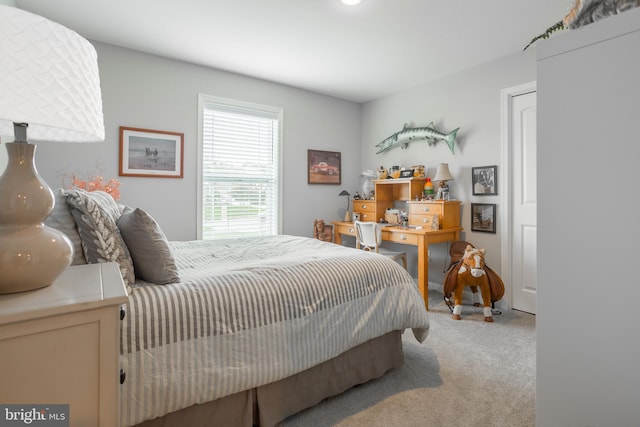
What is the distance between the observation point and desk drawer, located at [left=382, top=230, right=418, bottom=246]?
10.9ft

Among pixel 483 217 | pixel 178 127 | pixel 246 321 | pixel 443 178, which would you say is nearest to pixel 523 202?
pixel 483 217

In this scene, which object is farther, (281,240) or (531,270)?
(531,270)

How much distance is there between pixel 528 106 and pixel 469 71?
0.77 metres

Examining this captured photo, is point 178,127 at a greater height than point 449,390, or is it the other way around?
point 178,127

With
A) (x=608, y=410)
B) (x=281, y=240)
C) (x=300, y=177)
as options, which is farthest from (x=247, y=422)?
(x=300, y=177)

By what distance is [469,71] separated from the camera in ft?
11.6

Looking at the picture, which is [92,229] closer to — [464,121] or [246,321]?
[246,321]

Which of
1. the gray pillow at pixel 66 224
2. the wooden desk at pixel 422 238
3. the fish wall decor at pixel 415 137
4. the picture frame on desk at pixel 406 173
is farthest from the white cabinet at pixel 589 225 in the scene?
the picture frame on desk at pixel 406 173

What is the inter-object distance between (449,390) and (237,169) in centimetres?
300

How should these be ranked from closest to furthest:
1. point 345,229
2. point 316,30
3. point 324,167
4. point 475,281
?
point 316,30 < point 475,281 < point 345,229 < point 324,167

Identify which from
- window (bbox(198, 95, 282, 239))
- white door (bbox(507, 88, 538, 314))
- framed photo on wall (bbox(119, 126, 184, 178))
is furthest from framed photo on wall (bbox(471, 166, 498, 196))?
framed photo on wall (bbox(119, 126, 184, 178))

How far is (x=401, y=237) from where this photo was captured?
137 inches

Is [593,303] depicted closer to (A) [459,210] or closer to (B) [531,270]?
(B) [531,270]

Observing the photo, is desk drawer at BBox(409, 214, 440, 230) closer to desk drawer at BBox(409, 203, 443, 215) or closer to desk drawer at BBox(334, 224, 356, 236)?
desk drawer at BBox(409, 203, 443, 215)
